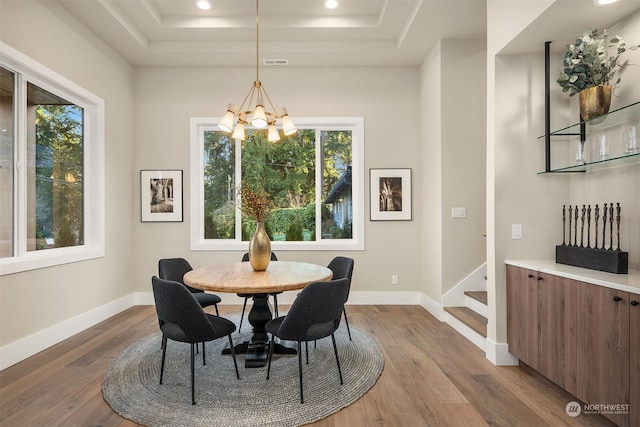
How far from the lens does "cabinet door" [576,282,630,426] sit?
172cm

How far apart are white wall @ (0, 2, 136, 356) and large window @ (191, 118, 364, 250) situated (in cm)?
97

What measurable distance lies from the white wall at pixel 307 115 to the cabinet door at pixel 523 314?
1863mm

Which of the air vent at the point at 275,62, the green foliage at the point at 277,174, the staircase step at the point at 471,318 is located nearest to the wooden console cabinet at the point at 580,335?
the staircase step at the point at 471,318

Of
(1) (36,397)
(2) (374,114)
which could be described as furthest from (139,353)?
(2) (374,114)

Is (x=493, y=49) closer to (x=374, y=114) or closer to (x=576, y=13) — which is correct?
(x=576, y=13)

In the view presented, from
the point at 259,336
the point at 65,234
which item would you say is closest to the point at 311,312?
the point at 259,336

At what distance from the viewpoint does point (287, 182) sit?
462 centimetres

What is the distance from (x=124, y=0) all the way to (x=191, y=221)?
255cm

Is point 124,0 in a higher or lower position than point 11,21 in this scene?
higher

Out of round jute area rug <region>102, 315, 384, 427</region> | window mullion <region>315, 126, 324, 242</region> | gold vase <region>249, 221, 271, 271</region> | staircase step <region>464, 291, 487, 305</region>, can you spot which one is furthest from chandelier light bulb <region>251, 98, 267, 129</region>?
staircase step <region>464, 291, 487, 305</region>

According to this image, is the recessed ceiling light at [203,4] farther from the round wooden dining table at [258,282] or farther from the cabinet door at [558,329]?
the cabinet door at [558,329]

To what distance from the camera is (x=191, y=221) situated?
446cm

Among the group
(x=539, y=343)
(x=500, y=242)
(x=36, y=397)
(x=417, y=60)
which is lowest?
(x=36, y=397)

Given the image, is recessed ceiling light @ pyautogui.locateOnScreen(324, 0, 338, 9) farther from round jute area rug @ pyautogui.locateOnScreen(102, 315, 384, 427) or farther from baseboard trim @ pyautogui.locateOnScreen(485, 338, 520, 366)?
baseboard trim @ pyautogui.locateOnScreen(485, 338, 520, 366)
